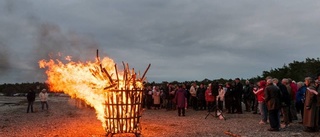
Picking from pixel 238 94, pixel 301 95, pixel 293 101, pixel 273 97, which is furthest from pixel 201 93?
pixel 273 97

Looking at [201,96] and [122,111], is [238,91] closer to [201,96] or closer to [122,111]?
[201,96]

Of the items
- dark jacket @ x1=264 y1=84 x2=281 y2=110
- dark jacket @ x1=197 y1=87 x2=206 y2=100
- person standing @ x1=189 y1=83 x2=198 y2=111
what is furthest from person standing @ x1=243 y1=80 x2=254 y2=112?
dark jacket @ x1=264 y1=84 x2=281 y2=110

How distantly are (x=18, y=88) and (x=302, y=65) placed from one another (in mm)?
70677

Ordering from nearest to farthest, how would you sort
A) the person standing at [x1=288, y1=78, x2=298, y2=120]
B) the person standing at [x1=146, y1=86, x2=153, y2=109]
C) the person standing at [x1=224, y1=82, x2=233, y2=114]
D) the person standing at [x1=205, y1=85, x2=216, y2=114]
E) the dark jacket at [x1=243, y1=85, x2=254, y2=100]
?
the person standing at [x1=288, y1=78, x2=298, y2=120] → the person standing at [x1=224, y1=82, x2=233, y2=114] → the dark jacket at [x1=243, y1=85, x2=254, y2=100] → the person standing at [x1=205, y1=85, x2=216, y2=114] → the person standing at [x1=146, y1=86, x2=153, y2=109]

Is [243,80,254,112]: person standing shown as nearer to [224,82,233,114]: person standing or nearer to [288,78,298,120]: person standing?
[224,82,233,114]: person standing

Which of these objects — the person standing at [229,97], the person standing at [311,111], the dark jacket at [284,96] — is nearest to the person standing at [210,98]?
the person standing at [229,97]

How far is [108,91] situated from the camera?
10.7 metres

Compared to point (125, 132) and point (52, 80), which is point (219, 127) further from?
point (52, 80)

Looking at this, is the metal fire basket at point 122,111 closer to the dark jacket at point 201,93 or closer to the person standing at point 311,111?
the person standing at point 311,111

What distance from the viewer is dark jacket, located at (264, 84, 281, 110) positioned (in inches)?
465

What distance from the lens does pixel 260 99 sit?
13.9 meters

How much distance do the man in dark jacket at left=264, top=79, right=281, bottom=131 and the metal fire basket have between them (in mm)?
4659

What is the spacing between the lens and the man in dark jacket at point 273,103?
11.8 m

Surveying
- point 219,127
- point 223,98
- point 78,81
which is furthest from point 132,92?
point 223,98
